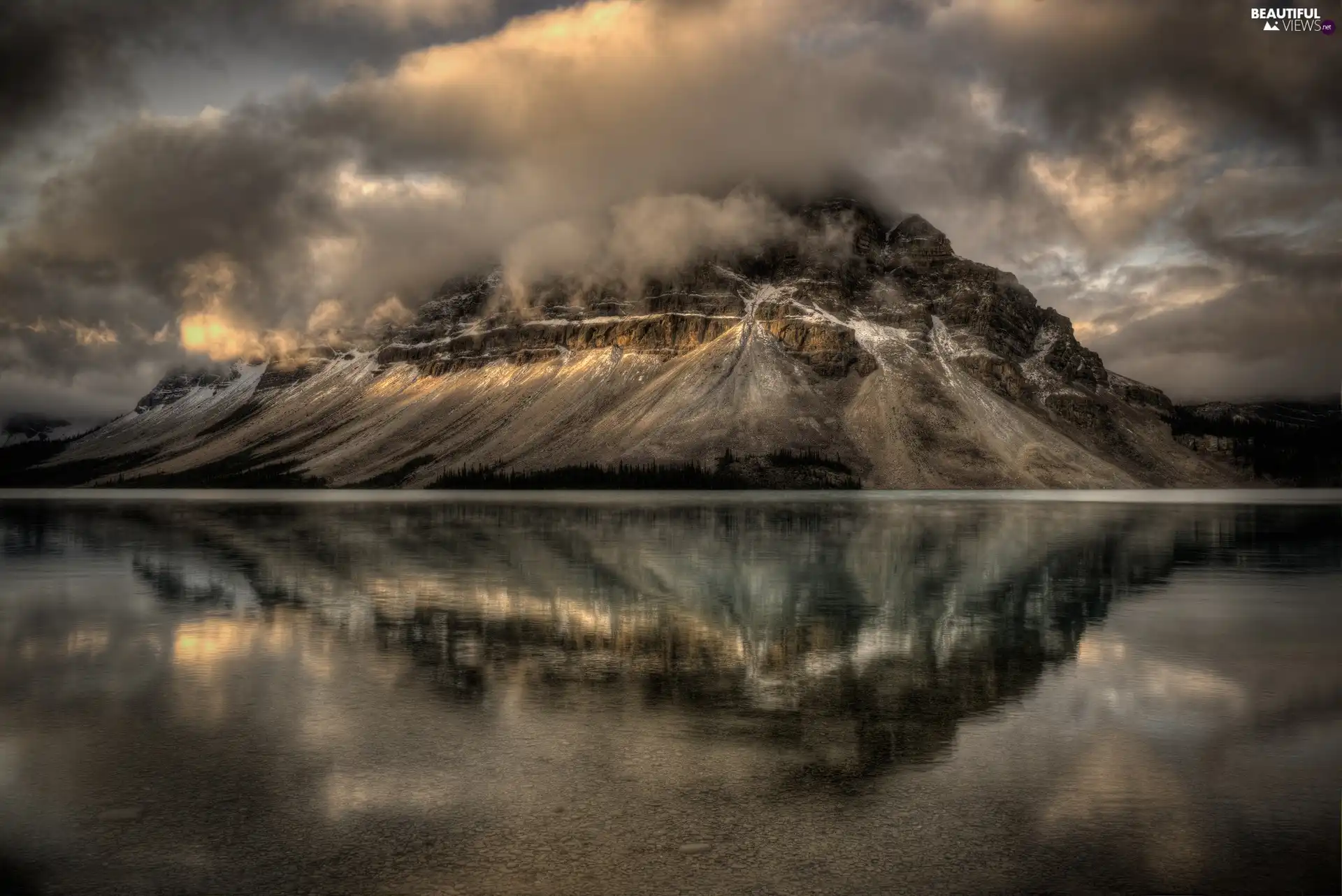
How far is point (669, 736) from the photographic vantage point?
634 inches

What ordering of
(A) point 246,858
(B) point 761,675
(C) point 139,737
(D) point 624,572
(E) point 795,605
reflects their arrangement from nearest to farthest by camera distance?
(A) point 246,858 → (C) point 139,737 → (B) point 761,675 → (E) point 795,605 → (D) point 624,572

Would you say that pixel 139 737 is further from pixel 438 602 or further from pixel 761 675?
pixel 438 602

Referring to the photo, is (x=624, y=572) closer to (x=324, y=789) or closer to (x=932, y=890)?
(x=324, y=789)

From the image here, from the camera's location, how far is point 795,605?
3275 centimetres

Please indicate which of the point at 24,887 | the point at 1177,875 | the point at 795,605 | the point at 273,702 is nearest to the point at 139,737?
the point at 273,702

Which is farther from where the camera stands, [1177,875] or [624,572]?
[624,572]

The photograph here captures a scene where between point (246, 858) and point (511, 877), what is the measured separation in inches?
129

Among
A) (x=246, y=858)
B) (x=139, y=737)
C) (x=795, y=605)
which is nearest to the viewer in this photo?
(x=246, y=858)

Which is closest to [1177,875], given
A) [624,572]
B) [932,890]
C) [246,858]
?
[932,890]

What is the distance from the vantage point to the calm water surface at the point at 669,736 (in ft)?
36.2

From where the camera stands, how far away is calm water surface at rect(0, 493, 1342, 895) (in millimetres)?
11031

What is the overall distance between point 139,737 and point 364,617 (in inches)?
543

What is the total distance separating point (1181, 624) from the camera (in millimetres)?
28906

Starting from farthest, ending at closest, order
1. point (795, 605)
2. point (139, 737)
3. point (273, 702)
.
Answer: point (795, 605)
point (273, 702)
point (139, 737)
